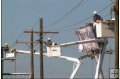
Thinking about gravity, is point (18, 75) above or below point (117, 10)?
below

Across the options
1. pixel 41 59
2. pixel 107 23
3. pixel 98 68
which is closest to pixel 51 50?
pixel 41 59

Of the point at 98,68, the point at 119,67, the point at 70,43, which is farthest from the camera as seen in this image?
the point at 98,68

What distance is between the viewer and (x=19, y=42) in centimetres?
6575

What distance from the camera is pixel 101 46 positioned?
5638 cm

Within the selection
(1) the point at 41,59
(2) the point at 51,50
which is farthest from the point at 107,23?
(1) the point at 41,59

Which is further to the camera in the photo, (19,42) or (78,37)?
(19,42)

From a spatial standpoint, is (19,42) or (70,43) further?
(19,42)

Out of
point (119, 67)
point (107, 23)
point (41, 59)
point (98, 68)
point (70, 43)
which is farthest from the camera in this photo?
point (98, 68)

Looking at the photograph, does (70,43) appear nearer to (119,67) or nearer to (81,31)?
(81,31)

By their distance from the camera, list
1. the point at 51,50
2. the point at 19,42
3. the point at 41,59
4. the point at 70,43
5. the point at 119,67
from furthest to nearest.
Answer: the point at 19,42 < the point at 70,43 < the point at 41,59 < the point at 51,50 < the point at 119,67

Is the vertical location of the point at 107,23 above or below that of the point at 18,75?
above

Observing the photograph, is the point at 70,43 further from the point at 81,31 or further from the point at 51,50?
the point at 51,50

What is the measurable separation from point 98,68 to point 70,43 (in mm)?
5152

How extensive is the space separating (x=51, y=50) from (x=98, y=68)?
51.0 feet
